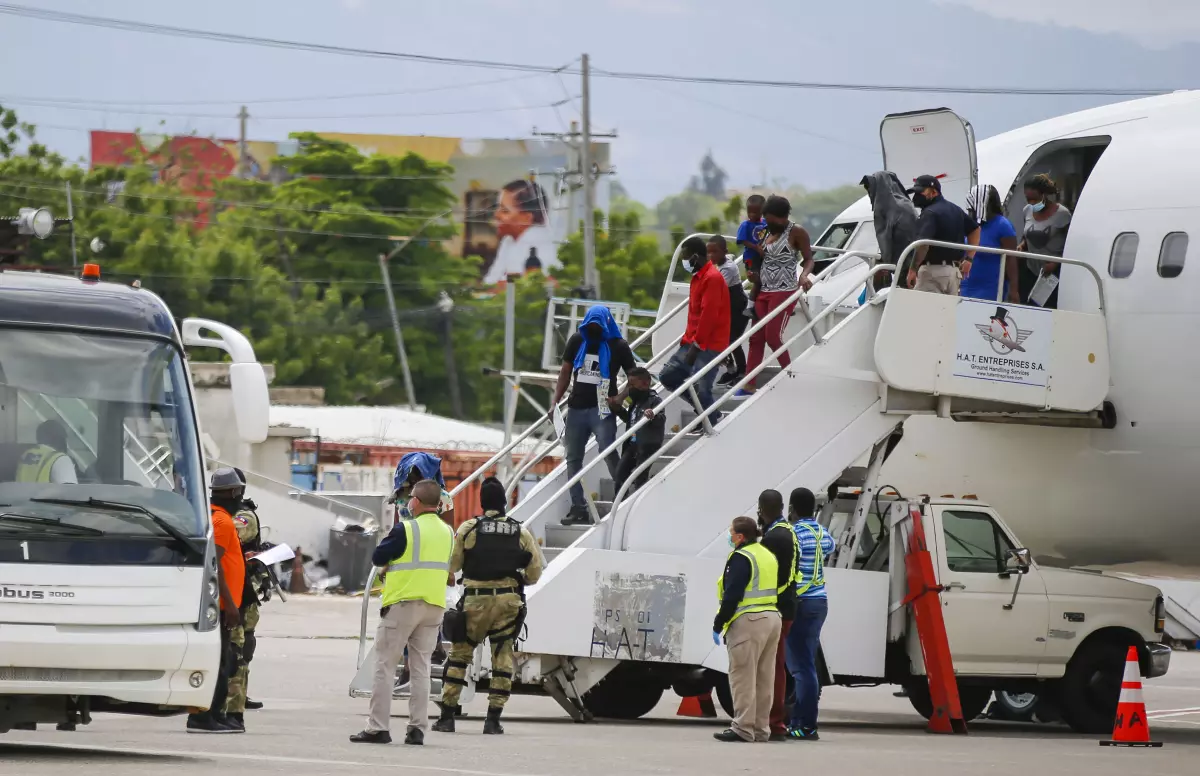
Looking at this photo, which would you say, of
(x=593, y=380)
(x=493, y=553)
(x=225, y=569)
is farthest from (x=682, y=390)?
(x=225, y=569)

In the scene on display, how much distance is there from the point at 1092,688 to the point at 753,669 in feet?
14.3

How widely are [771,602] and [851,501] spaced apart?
10.6 ft

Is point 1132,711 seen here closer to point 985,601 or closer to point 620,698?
point 985,601

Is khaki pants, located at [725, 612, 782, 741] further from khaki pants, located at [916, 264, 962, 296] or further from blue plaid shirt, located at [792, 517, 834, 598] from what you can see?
khaki pants, located at [916, 264, 962, 296]

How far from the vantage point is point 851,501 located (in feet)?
53.7

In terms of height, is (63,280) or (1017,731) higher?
(63,280)

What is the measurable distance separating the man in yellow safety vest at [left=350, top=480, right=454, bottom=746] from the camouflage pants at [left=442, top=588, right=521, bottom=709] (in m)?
0.63

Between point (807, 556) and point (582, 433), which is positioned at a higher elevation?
point (582, 433)

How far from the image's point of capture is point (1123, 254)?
1570 centimetres

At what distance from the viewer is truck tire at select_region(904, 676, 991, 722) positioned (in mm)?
16000

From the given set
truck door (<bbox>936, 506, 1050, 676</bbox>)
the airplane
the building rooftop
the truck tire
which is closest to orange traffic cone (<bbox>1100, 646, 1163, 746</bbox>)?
truck door (<bbox>936, 506, 1050, 676</bbox>)

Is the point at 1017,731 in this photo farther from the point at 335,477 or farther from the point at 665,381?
the point at 335,477

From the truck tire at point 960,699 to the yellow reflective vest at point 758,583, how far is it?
2.81m

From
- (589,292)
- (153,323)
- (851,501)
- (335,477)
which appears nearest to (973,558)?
(851,501)
